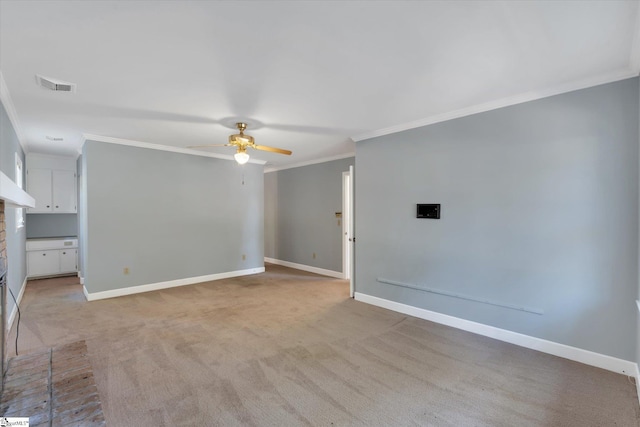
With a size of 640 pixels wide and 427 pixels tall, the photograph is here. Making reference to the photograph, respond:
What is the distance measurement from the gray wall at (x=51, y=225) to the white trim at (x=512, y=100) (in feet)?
21.9

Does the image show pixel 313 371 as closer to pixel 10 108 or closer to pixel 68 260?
pixel 10 108

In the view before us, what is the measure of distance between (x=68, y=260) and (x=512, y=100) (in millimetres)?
7968

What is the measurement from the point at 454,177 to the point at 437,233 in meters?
0.69

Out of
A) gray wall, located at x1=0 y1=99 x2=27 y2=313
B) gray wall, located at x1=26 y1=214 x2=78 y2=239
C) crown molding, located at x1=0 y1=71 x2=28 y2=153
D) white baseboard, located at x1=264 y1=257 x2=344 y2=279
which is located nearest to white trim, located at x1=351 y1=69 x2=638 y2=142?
white baseboard, located at x1=264 y1=257 x2=344 y2=279

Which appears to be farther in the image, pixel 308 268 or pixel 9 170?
pixel 308 268

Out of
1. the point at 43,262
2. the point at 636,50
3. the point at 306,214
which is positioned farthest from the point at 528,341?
the point at 43,262

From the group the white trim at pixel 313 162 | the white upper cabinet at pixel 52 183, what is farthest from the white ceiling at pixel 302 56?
the white upper cabinet at pixel 52 183

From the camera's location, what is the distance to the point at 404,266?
391cm

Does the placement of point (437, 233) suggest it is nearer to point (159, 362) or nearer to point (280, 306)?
point (280, 306)

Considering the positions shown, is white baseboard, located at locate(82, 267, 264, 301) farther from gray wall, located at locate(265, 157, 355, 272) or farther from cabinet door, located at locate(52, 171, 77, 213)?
cabinet door, located at locate(52, 171, 77, 213)

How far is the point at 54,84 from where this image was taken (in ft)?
8.46

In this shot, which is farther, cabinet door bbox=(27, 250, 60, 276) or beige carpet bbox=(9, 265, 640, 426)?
cabinet door bbox=(27, 250, 60, 276)

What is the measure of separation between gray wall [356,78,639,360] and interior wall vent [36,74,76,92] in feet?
11.4

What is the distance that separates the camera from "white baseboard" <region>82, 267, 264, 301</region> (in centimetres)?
448
